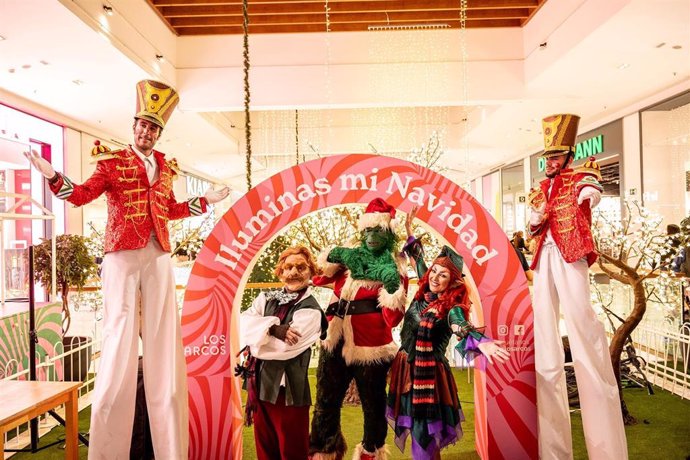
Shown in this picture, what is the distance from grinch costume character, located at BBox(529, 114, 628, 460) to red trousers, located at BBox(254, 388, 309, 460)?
1350 millimetres

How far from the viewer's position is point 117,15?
5.64 meters

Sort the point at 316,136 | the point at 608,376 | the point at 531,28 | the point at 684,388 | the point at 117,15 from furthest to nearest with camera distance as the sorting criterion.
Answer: the point at 316,136, the point at 531,28, the point at 117,15, the point at 684,388, the point at 608,376

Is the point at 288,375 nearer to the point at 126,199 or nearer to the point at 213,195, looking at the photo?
the point at 213,195

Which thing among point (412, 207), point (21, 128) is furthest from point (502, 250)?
point (21, 128)

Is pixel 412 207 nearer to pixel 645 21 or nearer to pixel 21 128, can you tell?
pixel 645 21

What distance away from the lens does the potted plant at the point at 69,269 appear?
→ 4691 millimetres

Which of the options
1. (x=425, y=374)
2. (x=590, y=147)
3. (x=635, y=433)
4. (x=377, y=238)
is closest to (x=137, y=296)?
(x=377, y=238)

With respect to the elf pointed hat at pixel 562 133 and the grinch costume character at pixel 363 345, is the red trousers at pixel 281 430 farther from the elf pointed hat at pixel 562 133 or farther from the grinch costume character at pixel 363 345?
the elf pointed hat at pixel 562 133

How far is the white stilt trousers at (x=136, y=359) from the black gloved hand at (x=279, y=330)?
0.51 meters

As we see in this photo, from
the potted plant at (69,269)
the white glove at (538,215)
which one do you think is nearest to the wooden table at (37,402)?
the potted plant at (69,269)

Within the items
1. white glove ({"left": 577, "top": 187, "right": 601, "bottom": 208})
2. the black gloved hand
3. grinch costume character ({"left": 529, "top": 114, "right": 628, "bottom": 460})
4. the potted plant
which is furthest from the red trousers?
the potted plant

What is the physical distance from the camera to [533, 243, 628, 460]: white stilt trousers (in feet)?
8.87

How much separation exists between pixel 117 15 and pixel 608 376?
5.92 metres

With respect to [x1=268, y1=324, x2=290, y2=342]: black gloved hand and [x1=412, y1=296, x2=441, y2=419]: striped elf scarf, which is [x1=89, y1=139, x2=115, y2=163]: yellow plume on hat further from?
[x1=412, y1=296, x2=441, y2=419]: striped elf scarf
